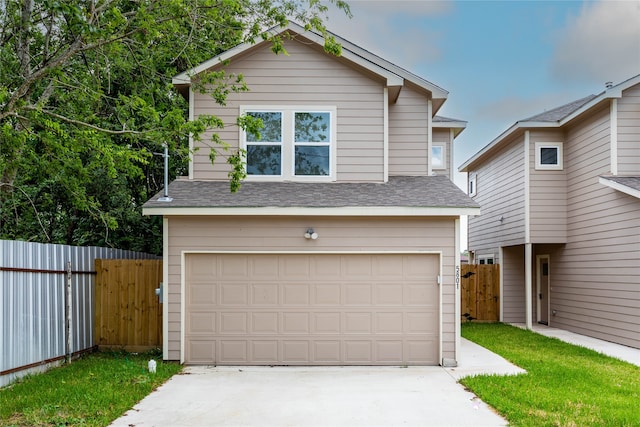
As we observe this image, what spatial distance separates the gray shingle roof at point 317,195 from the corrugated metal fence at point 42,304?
1.85 meters

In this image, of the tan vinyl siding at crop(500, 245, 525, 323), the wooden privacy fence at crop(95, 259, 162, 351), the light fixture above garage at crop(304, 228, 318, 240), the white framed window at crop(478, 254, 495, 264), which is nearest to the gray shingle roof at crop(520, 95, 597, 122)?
the tan vinyl siding at crop(500, 245, 525, 323)

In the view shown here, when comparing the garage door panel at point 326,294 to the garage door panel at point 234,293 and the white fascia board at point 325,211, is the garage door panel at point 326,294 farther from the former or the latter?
the white fascia board at point 325,211

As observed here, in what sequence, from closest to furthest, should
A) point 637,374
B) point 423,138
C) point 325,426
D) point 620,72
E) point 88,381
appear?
point 325,426 < point 88,381 < point 637,374 < point 423,138 < point 620,72

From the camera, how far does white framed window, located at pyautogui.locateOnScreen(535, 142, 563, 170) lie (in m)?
14.8

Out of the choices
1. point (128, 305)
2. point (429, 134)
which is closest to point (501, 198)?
point (429, 134)

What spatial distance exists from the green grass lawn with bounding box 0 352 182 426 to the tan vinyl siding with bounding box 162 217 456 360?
2206 mm

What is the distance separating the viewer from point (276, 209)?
9383mm

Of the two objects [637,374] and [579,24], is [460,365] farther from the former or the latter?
[579,24]

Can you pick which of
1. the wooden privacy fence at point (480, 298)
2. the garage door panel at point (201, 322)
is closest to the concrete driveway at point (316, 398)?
the garage door panel at point (201, 322)

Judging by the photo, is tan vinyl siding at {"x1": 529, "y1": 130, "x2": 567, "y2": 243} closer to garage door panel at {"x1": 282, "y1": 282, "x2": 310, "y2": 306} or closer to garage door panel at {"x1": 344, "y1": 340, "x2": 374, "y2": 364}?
garage door panel at {"x1": 344, "y1": 340, "x2": 374, "y2": 364}

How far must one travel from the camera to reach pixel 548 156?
14852 millimetres

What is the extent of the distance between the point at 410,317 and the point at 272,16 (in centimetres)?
555

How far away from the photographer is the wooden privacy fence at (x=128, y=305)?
1078 centimetres

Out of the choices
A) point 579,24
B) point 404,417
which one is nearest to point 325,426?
point 404,417
